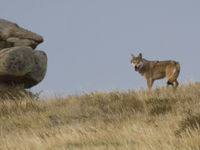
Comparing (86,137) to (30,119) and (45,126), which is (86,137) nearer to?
(45,126)

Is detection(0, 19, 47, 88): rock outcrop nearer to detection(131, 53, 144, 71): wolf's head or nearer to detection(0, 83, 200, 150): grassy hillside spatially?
detection(0, 83, 200, 150): grassy hillside

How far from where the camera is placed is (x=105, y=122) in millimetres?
8523

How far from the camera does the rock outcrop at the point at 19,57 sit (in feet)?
50.2

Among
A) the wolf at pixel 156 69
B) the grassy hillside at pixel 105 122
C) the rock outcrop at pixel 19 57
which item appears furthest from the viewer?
the rock outcrop at pixel 19 57

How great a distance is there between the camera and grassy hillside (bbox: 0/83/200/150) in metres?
5.86

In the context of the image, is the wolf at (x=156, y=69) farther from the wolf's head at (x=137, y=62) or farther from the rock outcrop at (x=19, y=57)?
the rock outcrop at (x=19, y=57)

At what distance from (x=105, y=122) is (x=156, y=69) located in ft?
24.9

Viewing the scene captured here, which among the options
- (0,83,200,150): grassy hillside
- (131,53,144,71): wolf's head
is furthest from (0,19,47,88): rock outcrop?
(131,53,144,71): wolf's head

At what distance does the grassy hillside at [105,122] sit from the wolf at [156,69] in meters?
0.85

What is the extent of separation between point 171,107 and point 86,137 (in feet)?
12.5

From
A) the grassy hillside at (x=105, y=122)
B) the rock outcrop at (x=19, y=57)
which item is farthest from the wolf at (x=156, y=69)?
the rock outcrop at (x=19, y=57)

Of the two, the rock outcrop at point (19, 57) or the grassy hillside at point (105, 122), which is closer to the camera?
the grassy hillside at point (105, 122)

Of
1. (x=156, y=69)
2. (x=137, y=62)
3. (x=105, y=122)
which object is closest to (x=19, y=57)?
(x=137, y=62)

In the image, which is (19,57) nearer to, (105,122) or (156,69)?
(156,69)
